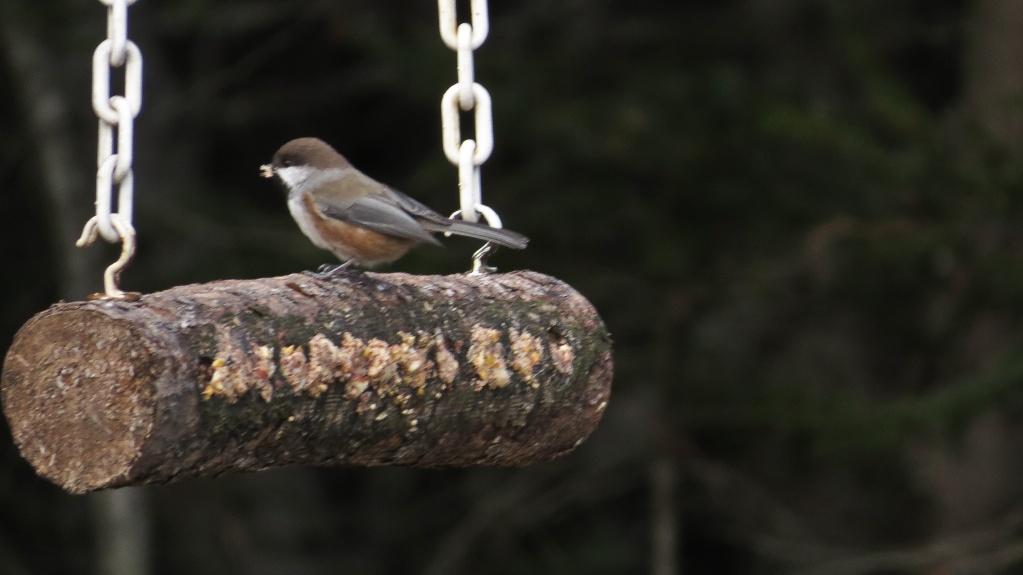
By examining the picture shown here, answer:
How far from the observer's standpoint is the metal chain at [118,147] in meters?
2.60

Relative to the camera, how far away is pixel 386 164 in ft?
29.9

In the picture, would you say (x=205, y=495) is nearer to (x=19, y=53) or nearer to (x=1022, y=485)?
(x=19, y=53)

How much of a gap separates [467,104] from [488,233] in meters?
0.32

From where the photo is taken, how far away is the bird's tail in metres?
3.28

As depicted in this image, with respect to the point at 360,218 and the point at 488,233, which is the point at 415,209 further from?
the point at 488,233

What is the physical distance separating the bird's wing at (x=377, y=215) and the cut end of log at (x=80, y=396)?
3.72 ft

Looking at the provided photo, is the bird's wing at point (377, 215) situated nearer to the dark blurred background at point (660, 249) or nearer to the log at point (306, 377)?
the log at point (306, 377)

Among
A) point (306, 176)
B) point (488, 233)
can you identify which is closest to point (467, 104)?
point (488, 233)

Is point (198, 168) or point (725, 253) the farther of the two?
Answer: point (198, 168)

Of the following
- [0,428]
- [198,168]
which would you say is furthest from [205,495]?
[198,168]

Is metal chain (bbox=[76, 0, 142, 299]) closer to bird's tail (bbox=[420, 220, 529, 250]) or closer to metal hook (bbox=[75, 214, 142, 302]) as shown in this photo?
metal hook (bbox=[75, 214, 142, 302])

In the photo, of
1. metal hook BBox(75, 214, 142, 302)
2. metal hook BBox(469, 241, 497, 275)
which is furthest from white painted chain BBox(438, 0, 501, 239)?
metal hook BBox(75, 214, 142, 302)

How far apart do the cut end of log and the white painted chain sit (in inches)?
43.4

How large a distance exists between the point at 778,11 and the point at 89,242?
19.7 feet
